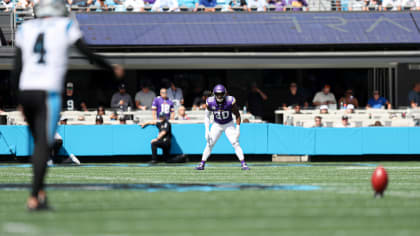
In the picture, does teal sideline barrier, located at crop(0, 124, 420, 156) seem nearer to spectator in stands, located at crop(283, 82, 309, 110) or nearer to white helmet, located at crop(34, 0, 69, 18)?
spectator in stands, located at crop(283, 82, 309, 110)

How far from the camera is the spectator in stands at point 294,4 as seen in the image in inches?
1114

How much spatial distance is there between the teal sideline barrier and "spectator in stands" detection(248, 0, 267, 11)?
23.7ft

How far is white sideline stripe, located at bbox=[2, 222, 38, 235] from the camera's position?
597 cm

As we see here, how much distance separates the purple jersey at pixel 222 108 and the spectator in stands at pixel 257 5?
39.5 ft

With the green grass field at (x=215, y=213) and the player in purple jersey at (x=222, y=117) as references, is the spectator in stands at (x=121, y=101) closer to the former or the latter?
the player in purple jersey at (x=222, y=117)

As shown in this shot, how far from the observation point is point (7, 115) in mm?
23297

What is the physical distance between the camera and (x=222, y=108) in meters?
16.8

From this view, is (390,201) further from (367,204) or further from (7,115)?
(7,115)

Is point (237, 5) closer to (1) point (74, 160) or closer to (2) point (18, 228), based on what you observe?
(1) point (74, 160)

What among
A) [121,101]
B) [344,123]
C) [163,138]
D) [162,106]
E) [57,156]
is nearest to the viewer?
[57,156]

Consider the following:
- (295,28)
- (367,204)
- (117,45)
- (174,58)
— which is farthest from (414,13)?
(367,204)

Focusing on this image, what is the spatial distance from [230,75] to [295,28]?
10.9 feet

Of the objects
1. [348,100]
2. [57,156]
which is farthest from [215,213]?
[348,100]

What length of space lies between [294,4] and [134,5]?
598 centimetres
